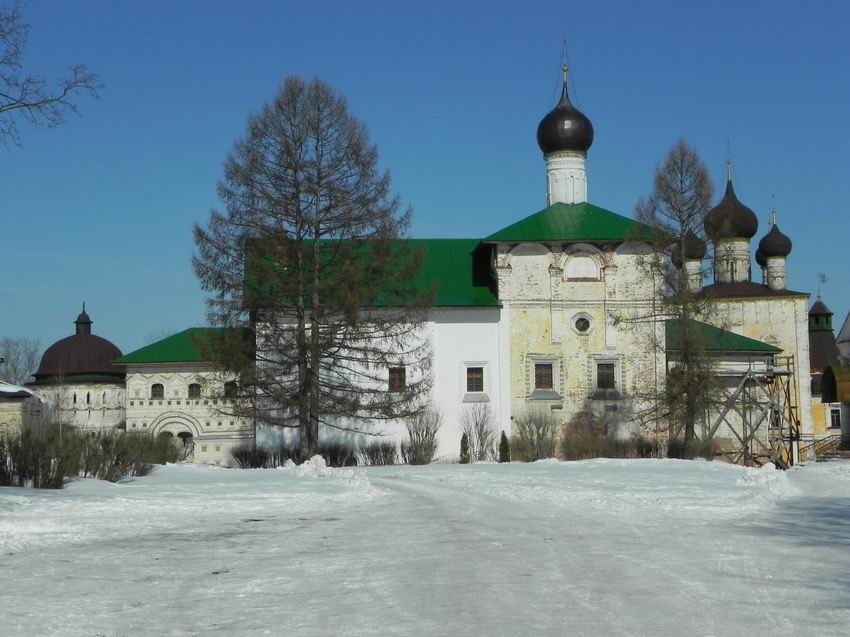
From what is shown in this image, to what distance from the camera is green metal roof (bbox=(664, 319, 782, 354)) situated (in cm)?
3103

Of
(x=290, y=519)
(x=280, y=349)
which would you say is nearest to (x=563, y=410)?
(x=280, y=349)

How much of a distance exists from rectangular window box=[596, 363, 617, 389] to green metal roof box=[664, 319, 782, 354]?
2125mm

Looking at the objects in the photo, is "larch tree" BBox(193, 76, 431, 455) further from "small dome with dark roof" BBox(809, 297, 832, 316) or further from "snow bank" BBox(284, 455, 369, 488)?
"small dome with dark roof" BBox(809, 297, 832, 316)

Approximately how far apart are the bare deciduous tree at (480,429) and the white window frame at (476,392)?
18cm

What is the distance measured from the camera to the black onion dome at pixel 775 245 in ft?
175

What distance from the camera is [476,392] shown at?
34.0 metres

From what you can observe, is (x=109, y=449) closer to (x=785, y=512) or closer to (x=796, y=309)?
(x=785, y=512)

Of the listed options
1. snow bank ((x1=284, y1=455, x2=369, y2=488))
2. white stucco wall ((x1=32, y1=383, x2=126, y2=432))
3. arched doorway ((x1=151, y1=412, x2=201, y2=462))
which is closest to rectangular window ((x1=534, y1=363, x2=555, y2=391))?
snow bank ((x1=284, y1=455, x2=369, y2=488))

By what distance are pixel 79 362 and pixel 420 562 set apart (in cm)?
4180

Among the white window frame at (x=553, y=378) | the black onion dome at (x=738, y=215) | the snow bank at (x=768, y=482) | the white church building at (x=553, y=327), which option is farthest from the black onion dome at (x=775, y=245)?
the snow bank at (x=768, y=482)

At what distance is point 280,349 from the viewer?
90.5 ft

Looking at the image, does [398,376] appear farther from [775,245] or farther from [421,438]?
[775,245]

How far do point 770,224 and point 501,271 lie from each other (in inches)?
1034

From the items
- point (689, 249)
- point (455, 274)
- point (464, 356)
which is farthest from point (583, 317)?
point (455, 274)
